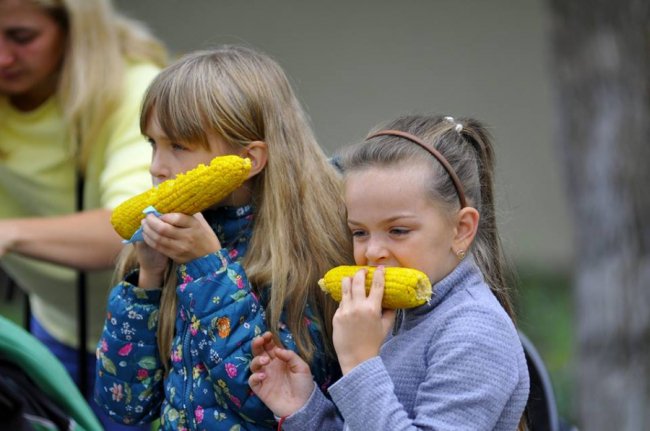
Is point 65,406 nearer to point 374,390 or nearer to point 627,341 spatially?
point 374,390

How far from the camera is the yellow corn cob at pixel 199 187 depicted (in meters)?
2.50

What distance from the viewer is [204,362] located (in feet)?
8.39

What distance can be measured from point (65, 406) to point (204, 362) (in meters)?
0.34

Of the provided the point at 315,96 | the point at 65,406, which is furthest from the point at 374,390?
the point at 315,96

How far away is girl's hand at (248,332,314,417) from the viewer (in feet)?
8.23

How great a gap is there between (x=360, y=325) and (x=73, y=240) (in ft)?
3.81

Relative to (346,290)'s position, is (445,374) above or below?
below

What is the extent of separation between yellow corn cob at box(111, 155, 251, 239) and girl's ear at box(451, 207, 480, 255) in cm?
42

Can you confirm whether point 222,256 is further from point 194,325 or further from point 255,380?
point 255,380

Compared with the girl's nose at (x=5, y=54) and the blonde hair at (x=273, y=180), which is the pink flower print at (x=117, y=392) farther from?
the girl's nose at (x=5, y=54)

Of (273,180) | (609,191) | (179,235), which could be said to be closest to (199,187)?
(179,235)

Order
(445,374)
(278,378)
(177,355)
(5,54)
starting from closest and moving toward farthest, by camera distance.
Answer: (445,374) → (278,378) → (177,355) → (5,54)

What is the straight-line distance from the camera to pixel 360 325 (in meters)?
2.38

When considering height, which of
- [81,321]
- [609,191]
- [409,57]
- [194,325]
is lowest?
[409,57]
